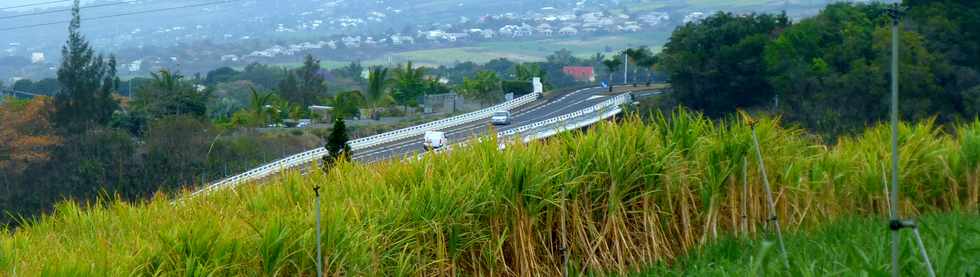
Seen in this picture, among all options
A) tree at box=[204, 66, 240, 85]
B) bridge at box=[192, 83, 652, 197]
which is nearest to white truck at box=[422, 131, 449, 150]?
bridge at box=[192, 83, 652, 197]

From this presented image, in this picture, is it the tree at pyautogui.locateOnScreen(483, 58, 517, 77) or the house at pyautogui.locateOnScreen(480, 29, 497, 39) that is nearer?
the tree at pyautogui.locateOnScreen(483, 58, 517, 77)

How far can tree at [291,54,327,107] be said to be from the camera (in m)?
72.8

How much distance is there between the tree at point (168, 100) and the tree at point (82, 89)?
208cm

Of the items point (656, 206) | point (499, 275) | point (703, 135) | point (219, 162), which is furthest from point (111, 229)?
point (219, 162)

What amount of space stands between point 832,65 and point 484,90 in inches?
1126

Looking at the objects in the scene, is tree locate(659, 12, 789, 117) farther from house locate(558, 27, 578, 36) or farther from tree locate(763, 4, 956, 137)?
house locate(558, 27, 578, 36)

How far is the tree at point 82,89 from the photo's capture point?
49094mm

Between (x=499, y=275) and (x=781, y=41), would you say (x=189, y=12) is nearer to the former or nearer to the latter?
(x=781, y=41)

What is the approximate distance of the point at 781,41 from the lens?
44.4 m

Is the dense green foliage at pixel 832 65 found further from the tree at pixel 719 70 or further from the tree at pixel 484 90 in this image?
the tree at pixel 484 90

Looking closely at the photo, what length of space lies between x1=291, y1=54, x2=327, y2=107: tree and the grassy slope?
6301 centimetres

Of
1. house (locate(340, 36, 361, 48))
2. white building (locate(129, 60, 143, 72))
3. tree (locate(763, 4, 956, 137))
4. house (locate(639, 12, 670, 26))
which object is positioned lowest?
white building (locate(129, 60, 143, 72))

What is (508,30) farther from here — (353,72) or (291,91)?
(291,91)

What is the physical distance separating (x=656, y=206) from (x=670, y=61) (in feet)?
122
